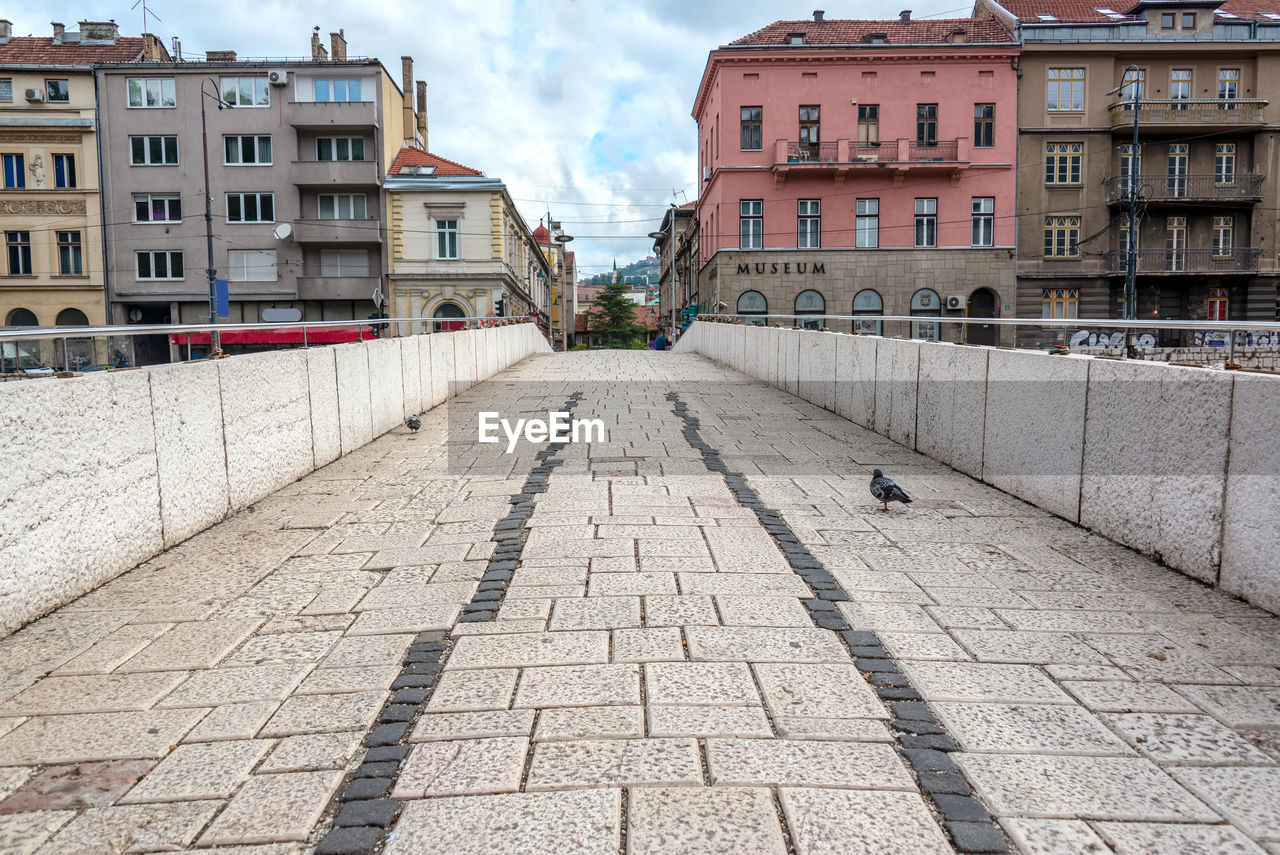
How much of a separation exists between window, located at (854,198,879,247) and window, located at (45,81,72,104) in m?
37.2

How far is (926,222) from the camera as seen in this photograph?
1651 inches

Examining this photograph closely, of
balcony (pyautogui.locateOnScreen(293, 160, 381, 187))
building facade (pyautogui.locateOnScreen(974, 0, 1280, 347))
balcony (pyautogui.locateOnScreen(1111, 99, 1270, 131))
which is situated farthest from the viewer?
balcony (pyautogui.locateOnScreen(293, 160, 381, 187))

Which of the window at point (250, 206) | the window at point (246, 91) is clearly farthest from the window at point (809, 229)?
the window at point (246, 91)

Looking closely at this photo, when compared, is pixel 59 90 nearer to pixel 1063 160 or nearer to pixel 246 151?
pixel 246 151

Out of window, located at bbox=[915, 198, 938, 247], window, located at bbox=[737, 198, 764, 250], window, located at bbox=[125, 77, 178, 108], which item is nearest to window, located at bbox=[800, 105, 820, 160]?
window, located at bbox=[737, 198, 764, 250]

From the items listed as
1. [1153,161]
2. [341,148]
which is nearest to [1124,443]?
[1153,161]

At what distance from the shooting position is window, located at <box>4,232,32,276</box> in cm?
4541

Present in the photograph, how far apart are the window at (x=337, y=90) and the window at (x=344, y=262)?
728 cm

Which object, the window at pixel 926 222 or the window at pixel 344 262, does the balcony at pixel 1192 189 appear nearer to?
the window at pixel 926 222

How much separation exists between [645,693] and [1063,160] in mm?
44232

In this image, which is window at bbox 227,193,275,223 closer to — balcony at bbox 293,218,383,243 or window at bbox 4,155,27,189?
balcony at bbox 293,218,383,243

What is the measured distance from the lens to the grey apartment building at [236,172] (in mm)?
45656

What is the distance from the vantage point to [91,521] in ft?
17.1

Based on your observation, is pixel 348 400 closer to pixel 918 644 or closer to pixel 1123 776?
pixel 918 644
